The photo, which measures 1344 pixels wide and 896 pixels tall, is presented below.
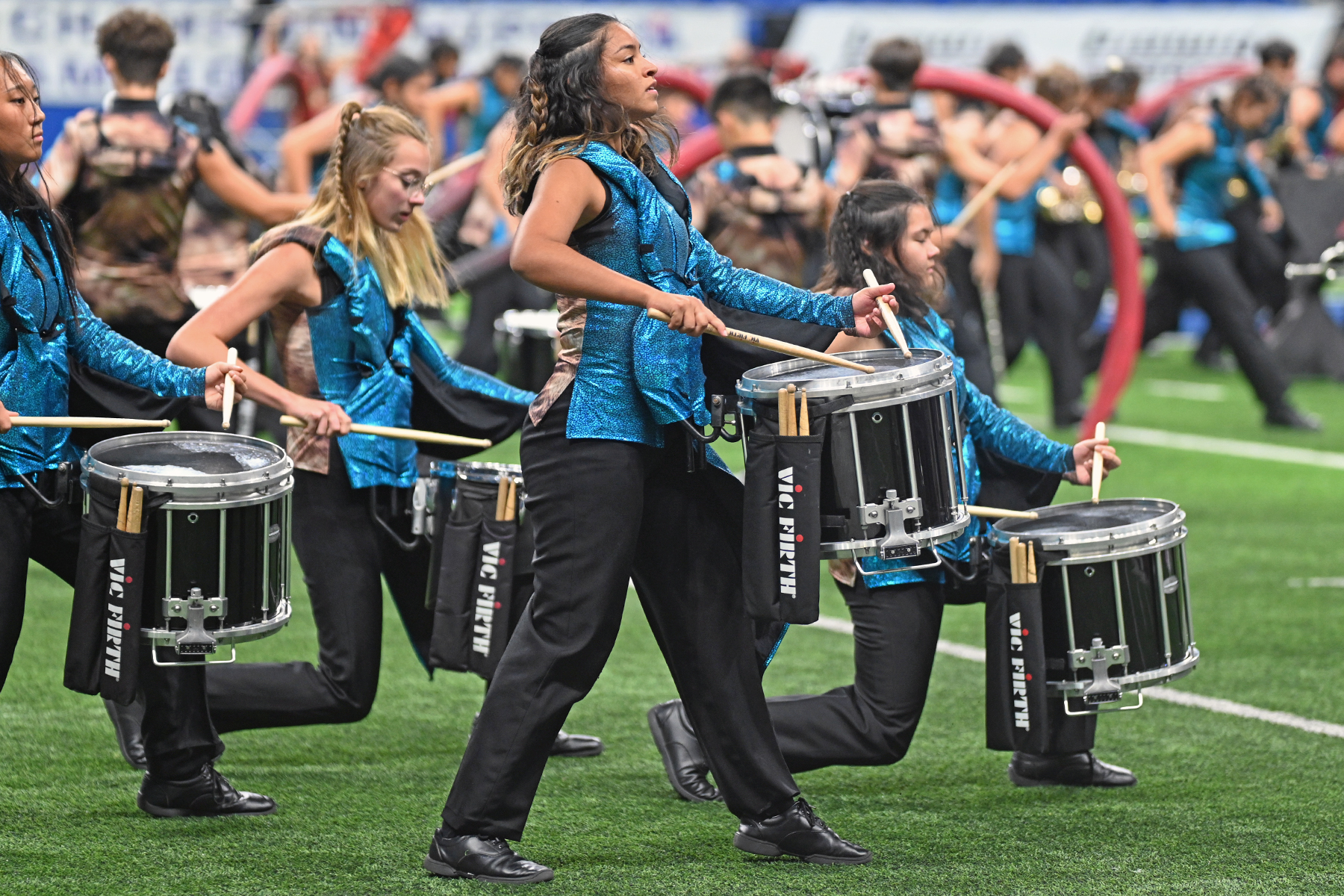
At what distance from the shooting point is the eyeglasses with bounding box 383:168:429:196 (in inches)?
188

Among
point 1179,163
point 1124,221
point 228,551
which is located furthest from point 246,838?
point 1179,163

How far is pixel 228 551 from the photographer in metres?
4.14

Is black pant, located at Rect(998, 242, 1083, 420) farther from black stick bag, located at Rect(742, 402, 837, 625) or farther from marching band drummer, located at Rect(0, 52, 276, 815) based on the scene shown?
black stick bag, located at Rect(742, 402, 837, 625)

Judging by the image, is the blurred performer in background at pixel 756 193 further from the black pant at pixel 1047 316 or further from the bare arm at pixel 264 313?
the bare arm at pixel 264 313

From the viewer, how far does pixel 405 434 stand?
467cm

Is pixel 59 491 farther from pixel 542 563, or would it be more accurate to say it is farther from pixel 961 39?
pixel 961 39

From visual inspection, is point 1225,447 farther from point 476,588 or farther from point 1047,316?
point 476,588

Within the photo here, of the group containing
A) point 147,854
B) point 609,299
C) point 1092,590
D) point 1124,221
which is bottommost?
point 147,854

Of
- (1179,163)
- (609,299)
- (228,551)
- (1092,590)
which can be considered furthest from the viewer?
(1179,163)

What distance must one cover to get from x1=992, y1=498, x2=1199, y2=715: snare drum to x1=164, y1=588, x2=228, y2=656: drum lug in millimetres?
1774

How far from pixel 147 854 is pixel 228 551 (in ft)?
2.28

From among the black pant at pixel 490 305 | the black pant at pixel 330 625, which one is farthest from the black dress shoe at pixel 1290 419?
the black pant at pixel 330 625

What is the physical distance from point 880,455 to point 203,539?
1421 millimetres

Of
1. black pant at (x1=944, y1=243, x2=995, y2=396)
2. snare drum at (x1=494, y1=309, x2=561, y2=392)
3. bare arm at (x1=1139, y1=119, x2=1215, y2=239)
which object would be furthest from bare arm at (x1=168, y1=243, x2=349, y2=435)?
bare arm at (x1=1139, y1=119, x2=1215, y2=239)
